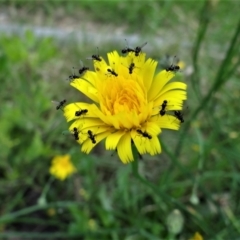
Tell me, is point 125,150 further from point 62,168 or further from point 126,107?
point 62,168

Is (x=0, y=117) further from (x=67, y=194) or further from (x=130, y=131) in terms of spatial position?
(x=130, y=131)

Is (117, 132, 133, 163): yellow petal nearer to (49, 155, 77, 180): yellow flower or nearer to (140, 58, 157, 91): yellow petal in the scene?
(140, 58, 157, 91): yellow petal

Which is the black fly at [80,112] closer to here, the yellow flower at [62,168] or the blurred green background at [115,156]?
the blurred green background at [115,156]

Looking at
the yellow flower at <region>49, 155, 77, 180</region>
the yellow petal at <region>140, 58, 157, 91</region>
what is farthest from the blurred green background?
the yellow petal at <region>140, 58, 157, 91</region>

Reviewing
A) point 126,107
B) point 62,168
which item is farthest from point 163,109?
point 62,168

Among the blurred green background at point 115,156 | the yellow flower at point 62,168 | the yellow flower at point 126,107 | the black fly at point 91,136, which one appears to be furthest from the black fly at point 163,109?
the yellow flower at point 62,168
